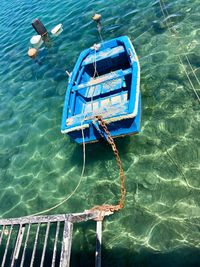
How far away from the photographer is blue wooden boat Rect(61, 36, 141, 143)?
35.6 feet

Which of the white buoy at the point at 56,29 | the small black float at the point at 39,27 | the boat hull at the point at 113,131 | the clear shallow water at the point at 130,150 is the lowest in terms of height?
the clear shallow water at the point at 130,150

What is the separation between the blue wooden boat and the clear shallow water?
1.32m

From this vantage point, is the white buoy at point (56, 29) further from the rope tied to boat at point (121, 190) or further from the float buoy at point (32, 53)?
the rope tied to boat at point (121, 190)

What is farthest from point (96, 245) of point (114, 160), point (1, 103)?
point (1, 103)

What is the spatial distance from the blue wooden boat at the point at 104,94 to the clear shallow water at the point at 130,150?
51.9 inches

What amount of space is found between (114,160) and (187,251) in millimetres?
4695

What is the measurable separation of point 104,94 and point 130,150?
343cm

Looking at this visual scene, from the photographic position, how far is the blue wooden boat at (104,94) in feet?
35.6

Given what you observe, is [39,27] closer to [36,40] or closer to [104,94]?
[36,40]

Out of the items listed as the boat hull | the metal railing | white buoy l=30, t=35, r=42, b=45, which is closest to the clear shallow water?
the boat hull

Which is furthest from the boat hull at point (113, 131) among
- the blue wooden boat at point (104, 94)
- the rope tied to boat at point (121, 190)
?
the rope tied to boat at point (121, 190)

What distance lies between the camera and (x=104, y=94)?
13.5 m

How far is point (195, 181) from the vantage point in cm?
1000

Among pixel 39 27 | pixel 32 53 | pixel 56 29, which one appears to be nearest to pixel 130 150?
pixel 32 53
